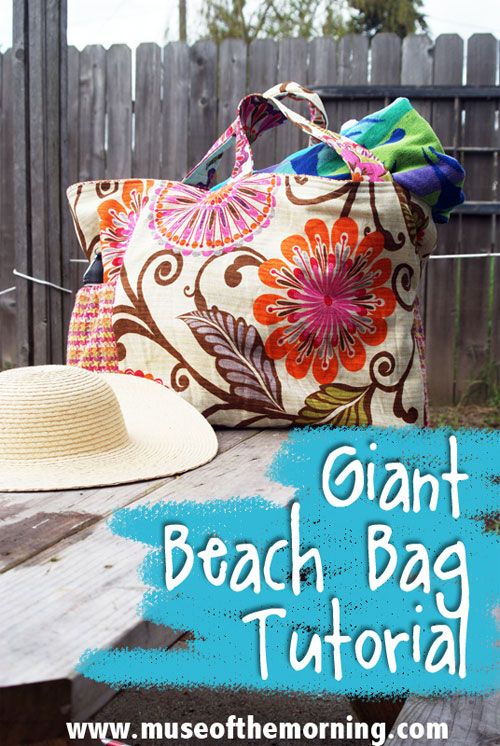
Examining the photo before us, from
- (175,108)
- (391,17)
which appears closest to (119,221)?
(175,108)

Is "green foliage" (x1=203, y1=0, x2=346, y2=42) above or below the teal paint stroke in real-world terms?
above

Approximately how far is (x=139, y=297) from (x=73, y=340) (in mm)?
199

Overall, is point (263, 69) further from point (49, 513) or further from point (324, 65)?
point (49, 513)

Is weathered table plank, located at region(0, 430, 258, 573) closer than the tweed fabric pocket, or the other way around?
weathered table plank, located at region(0, 430, 258, 573)

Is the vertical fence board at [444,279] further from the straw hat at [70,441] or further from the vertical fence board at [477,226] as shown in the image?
the straw hat at [70,441]

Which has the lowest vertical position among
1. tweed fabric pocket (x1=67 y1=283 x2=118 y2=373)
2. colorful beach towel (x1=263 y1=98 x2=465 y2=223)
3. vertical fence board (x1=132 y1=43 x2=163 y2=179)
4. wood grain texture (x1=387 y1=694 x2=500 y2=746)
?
wood grain texture (x1=387 y1=694 x2=500 y2=746)

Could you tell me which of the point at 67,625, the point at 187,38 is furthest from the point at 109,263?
the point at 187,38

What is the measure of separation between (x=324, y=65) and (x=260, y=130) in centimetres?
216

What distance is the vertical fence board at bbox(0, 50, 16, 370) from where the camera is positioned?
3.75 metres

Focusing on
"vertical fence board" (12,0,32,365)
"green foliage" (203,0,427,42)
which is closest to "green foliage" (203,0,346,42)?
"green foliage" (203,0,427,42)

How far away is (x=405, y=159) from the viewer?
49.8 inches

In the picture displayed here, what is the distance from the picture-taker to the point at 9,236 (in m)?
3.80

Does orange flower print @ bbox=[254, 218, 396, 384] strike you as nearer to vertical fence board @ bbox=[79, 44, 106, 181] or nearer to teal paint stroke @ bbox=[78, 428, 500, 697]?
teal paint stroke @ bbox=[78, 428, 500, 697]

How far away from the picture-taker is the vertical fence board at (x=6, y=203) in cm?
375
